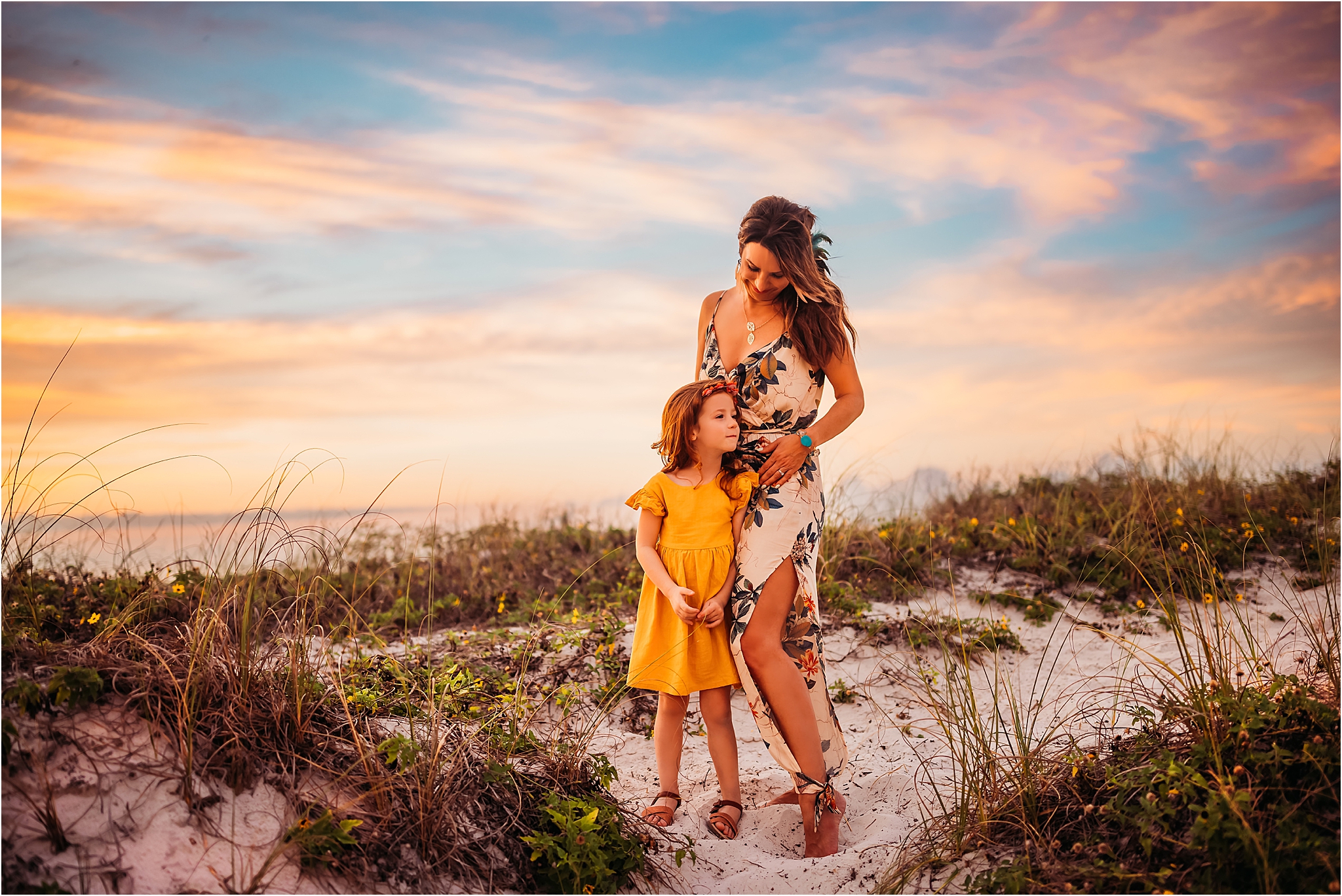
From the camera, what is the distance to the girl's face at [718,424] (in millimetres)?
3875

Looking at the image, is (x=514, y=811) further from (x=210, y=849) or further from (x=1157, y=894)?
(x=1157, y=894)

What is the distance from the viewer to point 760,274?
395 cm

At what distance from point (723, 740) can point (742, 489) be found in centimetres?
119

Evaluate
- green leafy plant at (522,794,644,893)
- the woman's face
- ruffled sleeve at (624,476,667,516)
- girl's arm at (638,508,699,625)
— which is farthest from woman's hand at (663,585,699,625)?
the woman's face

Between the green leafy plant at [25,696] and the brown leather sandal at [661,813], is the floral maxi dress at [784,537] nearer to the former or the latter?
the brown leather sandal at [661,813]

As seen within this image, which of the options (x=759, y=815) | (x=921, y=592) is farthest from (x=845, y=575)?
(x=759, y=815)

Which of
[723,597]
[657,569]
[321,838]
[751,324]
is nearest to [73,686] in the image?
[321,838]

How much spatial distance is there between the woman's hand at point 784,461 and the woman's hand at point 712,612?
0.59m

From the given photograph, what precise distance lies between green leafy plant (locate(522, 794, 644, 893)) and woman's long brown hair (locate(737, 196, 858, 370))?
2209mm

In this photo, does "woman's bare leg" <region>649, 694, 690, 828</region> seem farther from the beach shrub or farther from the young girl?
the beach shrub

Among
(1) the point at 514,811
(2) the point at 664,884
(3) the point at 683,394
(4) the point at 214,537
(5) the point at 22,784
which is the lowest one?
(2) the point at 664,884

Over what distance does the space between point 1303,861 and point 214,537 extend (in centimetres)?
418

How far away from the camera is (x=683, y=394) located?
12.9 feet

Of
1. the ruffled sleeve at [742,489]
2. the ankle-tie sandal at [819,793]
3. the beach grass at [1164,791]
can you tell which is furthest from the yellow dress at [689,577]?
the beach grass at [1164,791]
